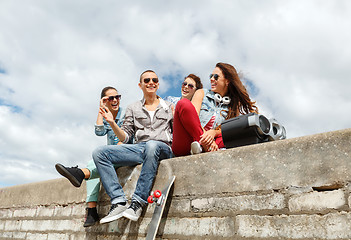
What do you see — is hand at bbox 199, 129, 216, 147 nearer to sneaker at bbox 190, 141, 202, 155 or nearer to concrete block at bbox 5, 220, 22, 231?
sneaker at bbox 190, 141, 202, 155

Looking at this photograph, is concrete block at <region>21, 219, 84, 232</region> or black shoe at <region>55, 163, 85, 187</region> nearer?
black shoe at <region>55, 163, 85, 187</region>

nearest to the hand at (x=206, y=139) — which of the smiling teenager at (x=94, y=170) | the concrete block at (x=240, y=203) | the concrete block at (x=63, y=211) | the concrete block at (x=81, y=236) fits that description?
the concrete block at (x=240, y=203)

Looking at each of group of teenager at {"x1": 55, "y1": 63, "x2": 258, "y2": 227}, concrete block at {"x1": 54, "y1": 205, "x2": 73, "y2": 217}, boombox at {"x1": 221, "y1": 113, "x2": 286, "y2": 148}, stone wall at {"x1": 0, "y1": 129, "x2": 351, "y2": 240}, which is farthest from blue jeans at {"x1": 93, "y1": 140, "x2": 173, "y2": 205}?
concrete block at {"x1": 54, "y1": 205, "x2": 73, "y2": 217}

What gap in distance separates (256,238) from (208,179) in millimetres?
590

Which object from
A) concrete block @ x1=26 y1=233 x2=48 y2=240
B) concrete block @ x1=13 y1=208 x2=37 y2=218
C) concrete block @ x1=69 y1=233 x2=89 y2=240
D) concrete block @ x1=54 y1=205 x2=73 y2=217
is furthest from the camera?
concrete block @ x1=13 y1=208 x2=37 y2=218

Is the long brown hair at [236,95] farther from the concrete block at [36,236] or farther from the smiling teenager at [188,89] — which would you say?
the concrete block at [36,236]

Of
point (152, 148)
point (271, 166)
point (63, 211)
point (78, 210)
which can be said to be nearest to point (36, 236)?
point (63, 211)

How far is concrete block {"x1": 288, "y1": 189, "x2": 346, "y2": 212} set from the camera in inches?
81.8

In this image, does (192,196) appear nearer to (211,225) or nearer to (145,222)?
(211,225)

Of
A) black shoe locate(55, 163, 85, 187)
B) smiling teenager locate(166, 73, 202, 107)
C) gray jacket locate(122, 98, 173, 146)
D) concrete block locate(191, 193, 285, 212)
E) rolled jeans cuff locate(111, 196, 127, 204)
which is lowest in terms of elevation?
concrete block locate(191, 193, 285, 212)

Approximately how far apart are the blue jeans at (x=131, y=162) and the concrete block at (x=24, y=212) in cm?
215

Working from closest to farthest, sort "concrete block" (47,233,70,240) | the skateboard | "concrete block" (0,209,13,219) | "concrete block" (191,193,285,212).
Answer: "concrete block" (191,193,285,212) < the skateboard < "concrete block" (47,233,70,240) < "concrete block" (0,209,13,219)

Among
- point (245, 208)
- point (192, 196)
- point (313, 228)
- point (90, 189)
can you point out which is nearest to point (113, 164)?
point (90, 189)

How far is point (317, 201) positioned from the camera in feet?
7.02
